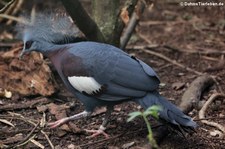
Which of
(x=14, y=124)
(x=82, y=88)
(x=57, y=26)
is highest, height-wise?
(x=57, y=26)

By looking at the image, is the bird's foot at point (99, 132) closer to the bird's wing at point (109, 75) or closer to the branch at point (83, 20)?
the bird's wing at point (109, 75)

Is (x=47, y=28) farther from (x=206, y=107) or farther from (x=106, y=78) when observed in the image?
(x=206, y=107)

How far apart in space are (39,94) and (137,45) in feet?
7.08

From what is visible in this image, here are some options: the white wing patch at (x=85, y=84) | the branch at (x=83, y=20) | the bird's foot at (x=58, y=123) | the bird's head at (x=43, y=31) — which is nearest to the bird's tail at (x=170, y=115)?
the white wing patch at (x=85, y=84)

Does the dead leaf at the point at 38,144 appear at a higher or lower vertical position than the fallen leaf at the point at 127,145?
lower

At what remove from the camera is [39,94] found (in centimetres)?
474

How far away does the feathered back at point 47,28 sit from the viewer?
13.6 feet

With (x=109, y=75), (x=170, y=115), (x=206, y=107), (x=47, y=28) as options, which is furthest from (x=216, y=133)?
(x=47, y=28)

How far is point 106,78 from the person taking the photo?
3723 millimetres

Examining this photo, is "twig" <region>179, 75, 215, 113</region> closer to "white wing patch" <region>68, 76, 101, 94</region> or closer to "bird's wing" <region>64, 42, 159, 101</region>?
"bird's wing" <region>64, 42, 159, 101</region>

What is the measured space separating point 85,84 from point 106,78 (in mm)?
176

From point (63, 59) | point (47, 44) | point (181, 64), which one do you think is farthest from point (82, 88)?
point (181, 64)

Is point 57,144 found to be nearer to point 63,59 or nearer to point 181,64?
point 63,59

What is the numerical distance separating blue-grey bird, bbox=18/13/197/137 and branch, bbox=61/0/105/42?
685 mm
